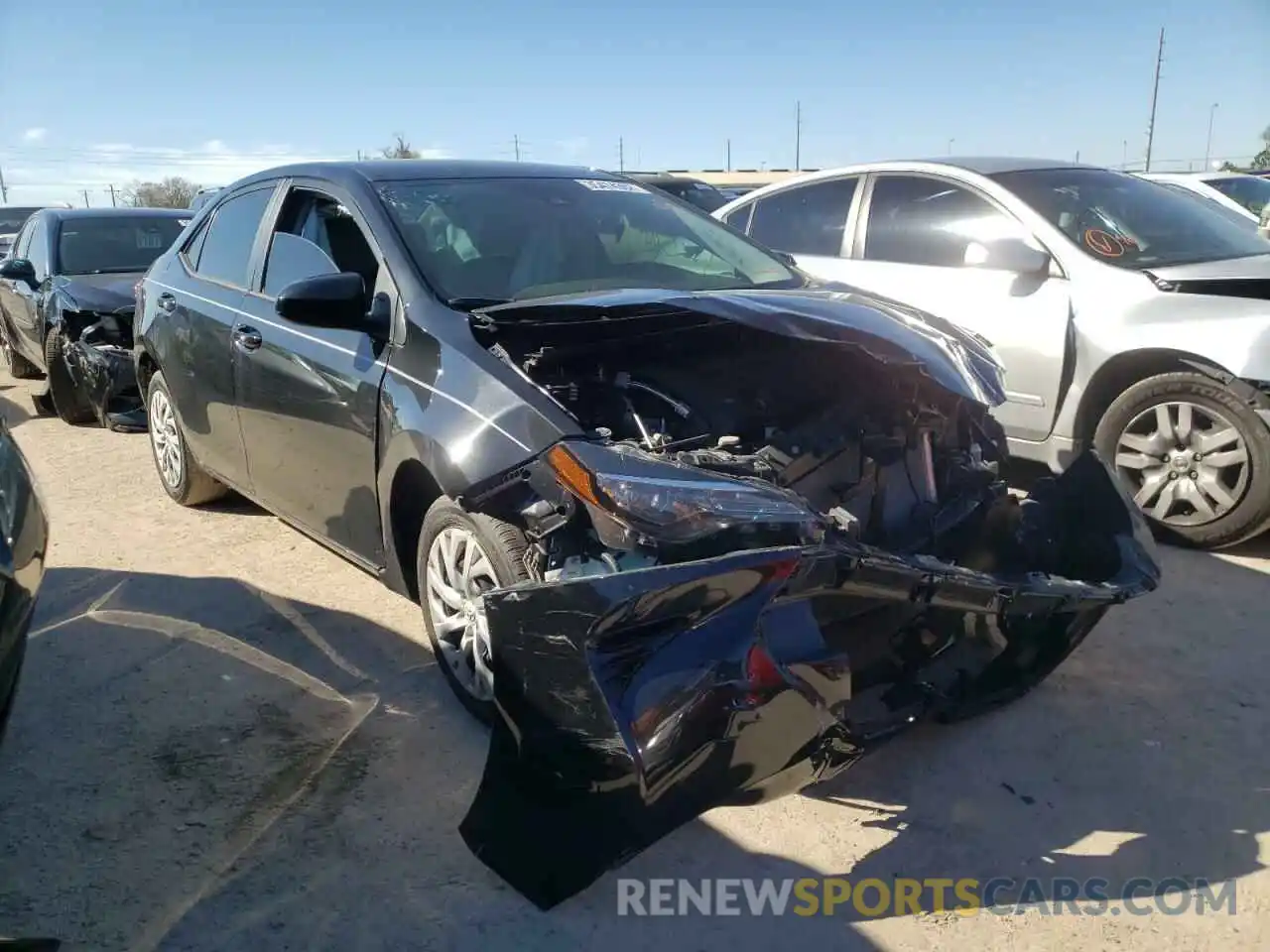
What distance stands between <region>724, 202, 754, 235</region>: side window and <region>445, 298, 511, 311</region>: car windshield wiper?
12.2 ft

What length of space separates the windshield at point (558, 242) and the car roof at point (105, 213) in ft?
20.1

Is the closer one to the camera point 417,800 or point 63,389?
point 417,800

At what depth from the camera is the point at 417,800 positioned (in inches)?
113

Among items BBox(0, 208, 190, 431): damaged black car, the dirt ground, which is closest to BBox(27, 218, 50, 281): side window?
BBox(0, 208, 190, 431): damaged black car

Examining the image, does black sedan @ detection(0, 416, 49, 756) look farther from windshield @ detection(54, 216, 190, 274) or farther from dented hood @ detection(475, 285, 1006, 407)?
windshield @ detection(54, 216, 190, 274)

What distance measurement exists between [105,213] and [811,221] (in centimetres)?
628

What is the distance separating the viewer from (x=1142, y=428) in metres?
4.74

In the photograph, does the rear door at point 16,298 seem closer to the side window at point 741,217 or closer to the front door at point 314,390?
the front door at point 314,390

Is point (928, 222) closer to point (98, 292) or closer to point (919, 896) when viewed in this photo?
point (919, 896)

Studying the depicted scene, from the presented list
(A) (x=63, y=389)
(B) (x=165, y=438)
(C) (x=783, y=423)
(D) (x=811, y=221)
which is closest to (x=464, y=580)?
(C) (x=783, y=423)

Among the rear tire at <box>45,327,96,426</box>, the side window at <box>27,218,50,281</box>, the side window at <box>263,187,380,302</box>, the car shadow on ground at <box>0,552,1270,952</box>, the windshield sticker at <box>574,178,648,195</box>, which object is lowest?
the car shadow on ground at <box>0,552,1270,952</box>

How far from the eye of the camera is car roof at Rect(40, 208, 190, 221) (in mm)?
8586

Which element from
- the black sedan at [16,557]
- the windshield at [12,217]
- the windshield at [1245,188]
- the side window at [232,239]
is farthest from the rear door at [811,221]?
the windshield at [12,217]

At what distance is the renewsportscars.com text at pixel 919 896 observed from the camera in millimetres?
2426
